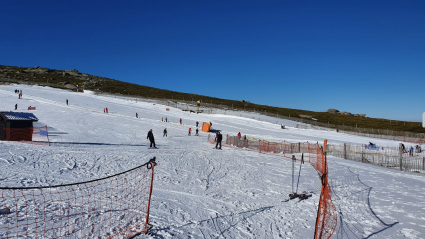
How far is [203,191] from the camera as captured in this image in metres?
8.82

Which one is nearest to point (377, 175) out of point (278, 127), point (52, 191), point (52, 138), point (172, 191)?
point (172, 191)

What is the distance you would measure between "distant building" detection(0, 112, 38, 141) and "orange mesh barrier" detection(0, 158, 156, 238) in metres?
12.4

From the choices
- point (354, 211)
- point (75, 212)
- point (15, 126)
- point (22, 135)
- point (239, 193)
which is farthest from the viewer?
point (22, 135)

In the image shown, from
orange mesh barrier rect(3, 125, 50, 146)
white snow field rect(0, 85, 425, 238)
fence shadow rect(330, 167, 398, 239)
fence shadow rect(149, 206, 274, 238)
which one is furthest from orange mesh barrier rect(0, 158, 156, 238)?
orange mesh barrier rect(3, 125, 50, 146)

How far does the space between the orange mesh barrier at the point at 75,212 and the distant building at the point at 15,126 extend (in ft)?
40.7

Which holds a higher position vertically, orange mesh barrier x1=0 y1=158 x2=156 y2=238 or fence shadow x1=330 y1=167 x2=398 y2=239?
fence shadow x1=330 y1=167 x2=398 y2=239

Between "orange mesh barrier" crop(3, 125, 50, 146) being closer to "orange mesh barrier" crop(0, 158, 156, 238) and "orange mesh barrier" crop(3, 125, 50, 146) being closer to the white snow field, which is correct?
the white snow field

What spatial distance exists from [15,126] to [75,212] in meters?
14.8

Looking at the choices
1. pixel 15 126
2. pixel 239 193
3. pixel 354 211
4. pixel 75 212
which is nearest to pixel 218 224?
pixel 239 193

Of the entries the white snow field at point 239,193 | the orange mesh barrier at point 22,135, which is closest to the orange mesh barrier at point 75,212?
the white snow field at point 239,193

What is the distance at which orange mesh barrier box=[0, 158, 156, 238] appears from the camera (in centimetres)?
505

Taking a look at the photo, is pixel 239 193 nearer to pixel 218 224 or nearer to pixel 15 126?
pixel 218 224

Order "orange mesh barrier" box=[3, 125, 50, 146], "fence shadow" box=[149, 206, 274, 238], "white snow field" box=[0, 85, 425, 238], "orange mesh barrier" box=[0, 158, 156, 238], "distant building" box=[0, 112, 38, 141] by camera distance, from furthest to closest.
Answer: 1. "orange mesh barrier" box=[3, 125, 50, 146]
2. "distant building" box=[0, 112, 38, 141]
3. "white snow field" box=[0, 85, 425, 238]
4. "fence shadow" box=[149, 206, 274, 238]
5. "orange mesh barrier" box=[0, 158, 156, 238]

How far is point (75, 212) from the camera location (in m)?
5.98
